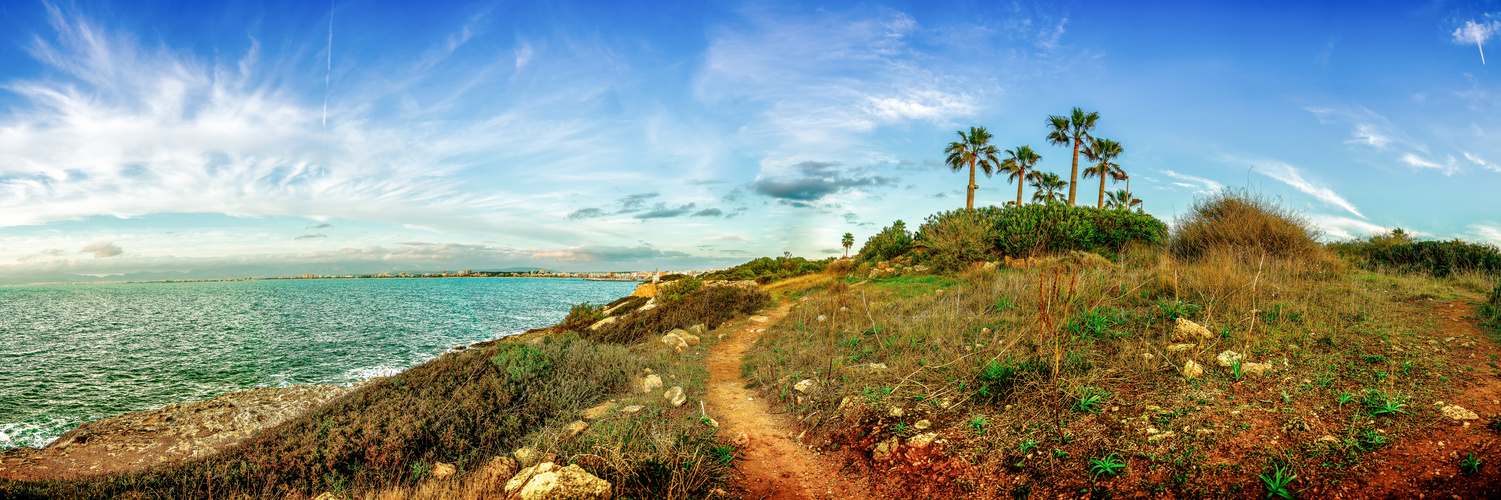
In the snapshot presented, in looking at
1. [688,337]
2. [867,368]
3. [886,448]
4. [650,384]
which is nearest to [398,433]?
[650,384]

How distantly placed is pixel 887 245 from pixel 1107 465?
17.9m

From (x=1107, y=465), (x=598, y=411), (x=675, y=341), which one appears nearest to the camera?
(x=1107, y=465)

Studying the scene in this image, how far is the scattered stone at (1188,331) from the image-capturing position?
607 centimetres

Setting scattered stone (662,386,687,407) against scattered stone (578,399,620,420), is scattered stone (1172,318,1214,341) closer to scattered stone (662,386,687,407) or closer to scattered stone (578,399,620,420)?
scattered stone (662,386,687,407)

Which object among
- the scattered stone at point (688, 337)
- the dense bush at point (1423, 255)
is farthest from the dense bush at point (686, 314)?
the dense bush at point (1423, 255)

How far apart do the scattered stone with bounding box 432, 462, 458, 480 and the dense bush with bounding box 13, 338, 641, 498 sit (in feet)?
0.30

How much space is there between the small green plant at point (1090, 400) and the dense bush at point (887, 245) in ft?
53.8

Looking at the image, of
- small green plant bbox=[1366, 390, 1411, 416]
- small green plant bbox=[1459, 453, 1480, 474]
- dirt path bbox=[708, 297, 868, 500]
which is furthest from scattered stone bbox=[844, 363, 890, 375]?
small green plant bbox=[1459, 453, 1480, 474]

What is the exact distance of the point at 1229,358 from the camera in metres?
5.23

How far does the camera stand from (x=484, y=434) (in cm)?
571

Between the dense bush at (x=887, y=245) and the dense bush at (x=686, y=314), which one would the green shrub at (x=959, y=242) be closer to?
the dense bush at (x=887, y=245)

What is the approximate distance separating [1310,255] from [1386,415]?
41.2 ft

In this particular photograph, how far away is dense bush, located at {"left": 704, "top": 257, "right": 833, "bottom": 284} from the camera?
91.8ft

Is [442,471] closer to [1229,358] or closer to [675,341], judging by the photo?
[675,341]
